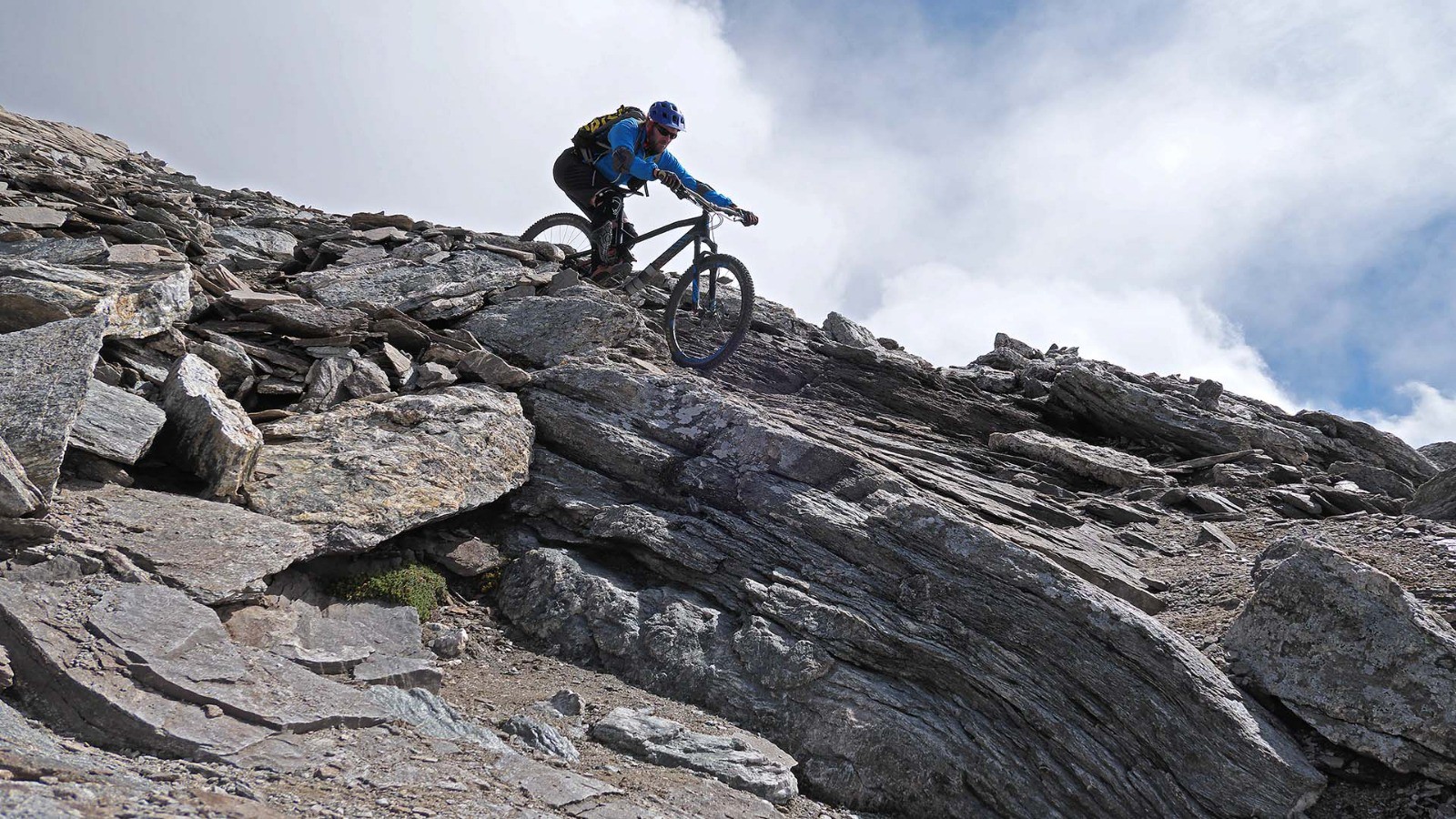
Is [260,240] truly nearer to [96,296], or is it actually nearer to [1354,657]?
[96,296]

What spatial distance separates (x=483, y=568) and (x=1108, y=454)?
527 inches

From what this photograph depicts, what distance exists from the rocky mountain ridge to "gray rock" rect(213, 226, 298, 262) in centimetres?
465

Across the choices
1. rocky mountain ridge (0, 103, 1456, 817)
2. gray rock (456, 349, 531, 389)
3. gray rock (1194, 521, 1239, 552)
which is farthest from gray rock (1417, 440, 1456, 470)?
gray rock (456, 349, 531, 389)

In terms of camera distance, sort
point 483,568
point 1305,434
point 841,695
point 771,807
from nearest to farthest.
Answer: point 771,807
point 841,695
point 483,568
point 1305,434

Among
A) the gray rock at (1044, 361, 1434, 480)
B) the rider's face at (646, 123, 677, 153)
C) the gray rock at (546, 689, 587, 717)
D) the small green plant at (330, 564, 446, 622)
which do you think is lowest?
the gray rock at (546, 689, 587, 717)

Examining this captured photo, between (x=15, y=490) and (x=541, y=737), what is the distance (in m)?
5.15

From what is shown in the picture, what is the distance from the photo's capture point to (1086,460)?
54.6 ft

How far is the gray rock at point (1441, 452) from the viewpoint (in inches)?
820

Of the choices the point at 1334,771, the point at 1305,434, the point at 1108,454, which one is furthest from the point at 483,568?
the point at 1305,434

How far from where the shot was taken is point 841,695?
9.62 meters

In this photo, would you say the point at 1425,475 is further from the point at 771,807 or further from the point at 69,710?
the point at 69,710

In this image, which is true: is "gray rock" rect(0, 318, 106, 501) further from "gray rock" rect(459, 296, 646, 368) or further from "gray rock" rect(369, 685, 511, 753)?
"gray rock" rect(459, 296, 646, 368)

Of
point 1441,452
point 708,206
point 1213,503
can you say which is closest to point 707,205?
point 708,206

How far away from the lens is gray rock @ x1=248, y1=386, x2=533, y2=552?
983 cm
